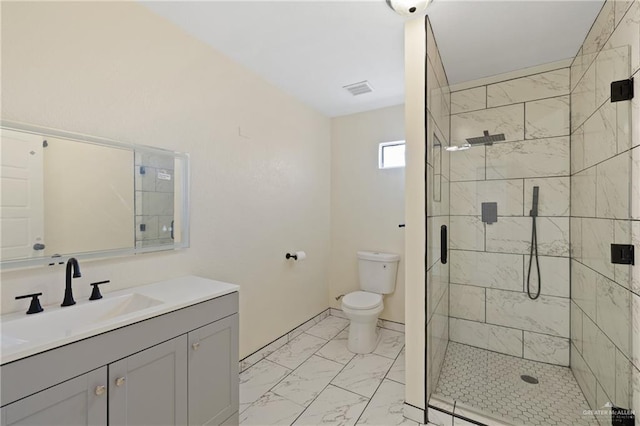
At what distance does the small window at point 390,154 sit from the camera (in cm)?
291

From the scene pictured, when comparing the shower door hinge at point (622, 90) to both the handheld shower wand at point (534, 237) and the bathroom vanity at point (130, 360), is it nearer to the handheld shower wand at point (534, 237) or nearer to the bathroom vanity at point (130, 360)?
the handheld shower wand at point (534, 237)

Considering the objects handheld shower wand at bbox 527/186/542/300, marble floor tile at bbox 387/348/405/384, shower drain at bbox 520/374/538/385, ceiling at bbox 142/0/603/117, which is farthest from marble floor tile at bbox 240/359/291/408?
ceiling at bbox 142/0/603/117

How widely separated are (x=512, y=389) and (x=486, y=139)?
190 cm

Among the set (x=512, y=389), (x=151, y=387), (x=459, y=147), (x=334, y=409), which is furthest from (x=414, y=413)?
(x=459, y=147)

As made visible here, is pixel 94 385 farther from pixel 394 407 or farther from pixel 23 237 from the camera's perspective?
pixel 394 407

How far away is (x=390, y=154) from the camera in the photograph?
2.98 metres

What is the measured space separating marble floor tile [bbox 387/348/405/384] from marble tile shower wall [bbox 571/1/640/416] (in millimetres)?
1101

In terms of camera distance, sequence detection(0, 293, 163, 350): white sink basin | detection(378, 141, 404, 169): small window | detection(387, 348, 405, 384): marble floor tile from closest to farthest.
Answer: detection(0, 293, 163, 350): white sink basin, detection(387, 348, 405, 384): marble floor tile, detection(378, 141, 404, 169): small window

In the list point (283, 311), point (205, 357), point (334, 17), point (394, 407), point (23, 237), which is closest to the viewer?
point (23, 237)

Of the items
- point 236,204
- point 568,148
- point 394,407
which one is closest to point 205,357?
point 236,204

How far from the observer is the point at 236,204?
2.18 m

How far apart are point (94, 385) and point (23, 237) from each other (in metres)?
0.70

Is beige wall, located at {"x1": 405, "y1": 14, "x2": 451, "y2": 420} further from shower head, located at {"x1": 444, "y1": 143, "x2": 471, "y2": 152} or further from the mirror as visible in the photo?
the mirror

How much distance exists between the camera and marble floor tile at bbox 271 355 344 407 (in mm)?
1915
